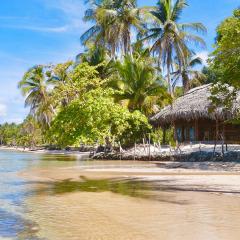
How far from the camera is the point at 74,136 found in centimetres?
1176

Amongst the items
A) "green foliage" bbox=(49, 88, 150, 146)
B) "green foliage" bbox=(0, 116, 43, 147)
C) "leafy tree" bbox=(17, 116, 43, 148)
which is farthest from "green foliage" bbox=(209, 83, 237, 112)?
"green foliage" bbox=(0, 116, 43, 147)

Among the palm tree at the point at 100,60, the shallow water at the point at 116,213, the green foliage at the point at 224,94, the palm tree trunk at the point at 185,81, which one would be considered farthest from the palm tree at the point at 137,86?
the shallow water at the point at 116,213

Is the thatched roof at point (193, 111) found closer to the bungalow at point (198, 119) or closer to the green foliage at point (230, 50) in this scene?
the bungalow at point (198, 119)

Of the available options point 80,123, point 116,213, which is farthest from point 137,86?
point 116,213

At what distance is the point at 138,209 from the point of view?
27.3ft

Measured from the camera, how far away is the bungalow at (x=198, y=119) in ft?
84.4

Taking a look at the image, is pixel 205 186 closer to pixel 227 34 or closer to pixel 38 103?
pixel 227 34

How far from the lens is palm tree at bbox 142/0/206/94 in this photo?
101 ft

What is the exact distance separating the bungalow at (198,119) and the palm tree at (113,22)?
21.0 feet

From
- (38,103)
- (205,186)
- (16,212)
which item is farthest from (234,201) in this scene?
(38,103)

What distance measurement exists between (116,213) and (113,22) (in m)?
25.3

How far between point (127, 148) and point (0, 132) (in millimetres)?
103915

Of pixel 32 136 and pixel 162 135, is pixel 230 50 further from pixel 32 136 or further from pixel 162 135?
pixel 32 136

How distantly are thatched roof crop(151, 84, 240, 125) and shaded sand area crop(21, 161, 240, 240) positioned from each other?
11.4 m
